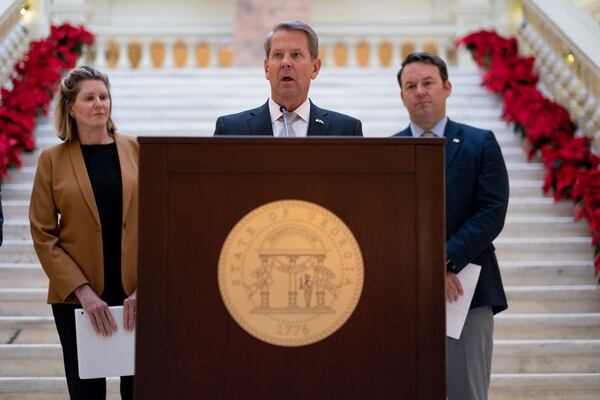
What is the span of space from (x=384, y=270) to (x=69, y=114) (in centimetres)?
164

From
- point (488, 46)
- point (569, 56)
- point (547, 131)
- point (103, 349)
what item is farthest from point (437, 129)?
point (488, 46)

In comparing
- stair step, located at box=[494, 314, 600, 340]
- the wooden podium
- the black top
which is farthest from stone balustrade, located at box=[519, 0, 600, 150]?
the wooden podium

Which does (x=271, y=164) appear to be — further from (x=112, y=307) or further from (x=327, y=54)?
(x=327, y=54)

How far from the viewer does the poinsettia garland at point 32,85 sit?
6.55m

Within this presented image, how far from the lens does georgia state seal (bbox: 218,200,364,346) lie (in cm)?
184

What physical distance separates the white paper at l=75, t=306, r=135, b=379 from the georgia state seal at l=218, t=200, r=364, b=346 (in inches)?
42.7

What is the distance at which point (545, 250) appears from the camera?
219 inches

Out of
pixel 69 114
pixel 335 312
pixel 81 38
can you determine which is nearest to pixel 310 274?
pixel 335 312

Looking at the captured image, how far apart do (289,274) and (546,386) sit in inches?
120

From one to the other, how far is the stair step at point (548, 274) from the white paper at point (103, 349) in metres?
3.05

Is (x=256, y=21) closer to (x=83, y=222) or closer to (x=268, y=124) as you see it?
(x=83, y=222)

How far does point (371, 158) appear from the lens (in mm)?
1874

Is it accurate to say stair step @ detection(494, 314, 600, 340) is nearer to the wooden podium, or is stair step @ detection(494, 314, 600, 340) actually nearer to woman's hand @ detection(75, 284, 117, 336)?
woman's hand @ detection(75, 284, 117, 336)

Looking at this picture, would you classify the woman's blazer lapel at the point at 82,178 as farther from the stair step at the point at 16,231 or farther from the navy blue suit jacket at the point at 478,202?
the stair step at the point at 16,231
